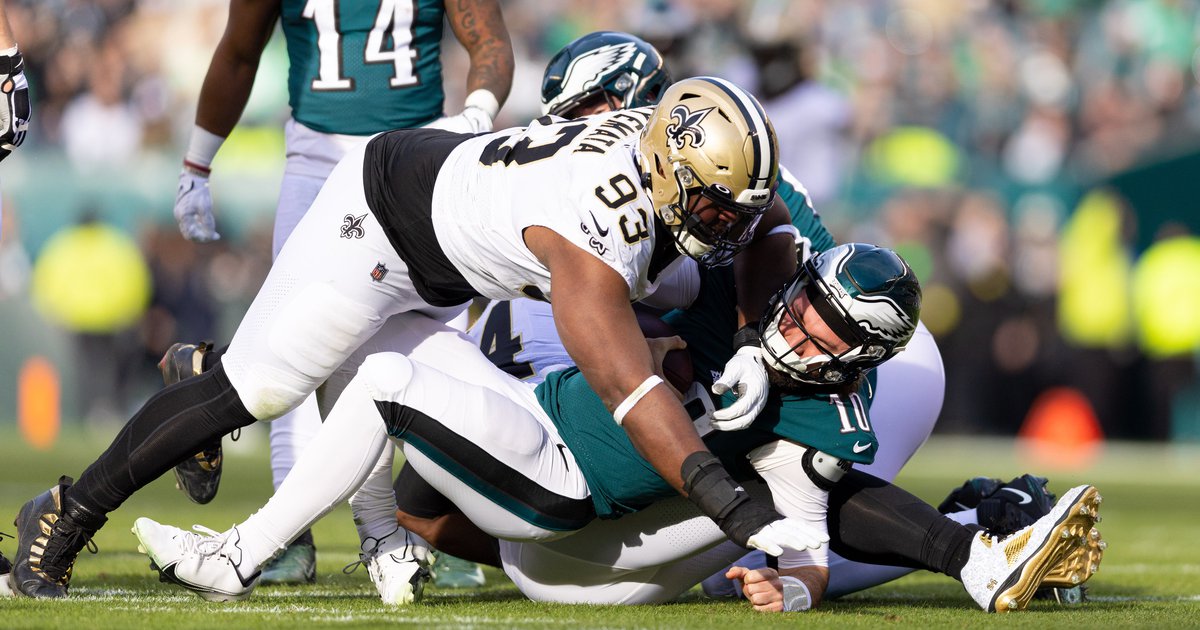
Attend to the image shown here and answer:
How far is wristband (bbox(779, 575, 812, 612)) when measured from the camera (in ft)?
11.8

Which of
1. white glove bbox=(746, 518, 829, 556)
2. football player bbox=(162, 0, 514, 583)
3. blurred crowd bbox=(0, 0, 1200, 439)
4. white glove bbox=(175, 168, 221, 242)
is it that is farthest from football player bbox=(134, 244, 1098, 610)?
blurred crowd bbox=(0, 0, 1200, 439)

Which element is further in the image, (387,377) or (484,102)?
(484,102)

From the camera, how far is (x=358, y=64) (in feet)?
16.6

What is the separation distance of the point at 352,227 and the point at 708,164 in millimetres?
1007

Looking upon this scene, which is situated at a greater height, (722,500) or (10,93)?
(10,93)

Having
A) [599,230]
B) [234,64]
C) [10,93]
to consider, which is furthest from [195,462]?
[599,230]

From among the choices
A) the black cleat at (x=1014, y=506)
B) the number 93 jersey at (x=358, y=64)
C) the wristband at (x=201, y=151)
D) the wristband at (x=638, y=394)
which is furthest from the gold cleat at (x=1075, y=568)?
the wristband at (x=201, y=151)

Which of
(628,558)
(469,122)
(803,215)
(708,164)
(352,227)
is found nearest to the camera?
(708,164)

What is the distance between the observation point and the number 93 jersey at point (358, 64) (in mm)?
5070

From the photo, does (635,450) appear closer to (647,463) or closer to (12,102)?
(647,463)

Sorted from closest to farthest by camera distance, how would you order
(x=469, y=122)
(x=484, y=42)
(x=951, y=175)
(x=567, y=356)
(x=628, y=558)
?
1. (x=628, y=558)
2. (x=567, y=356)
3. (x=469, y=122)
4. (x=484, y=42)
5. (x=951, y=175)

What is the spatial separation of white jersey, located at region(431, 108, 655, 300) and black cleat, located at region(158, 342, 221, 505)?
1.07 meters

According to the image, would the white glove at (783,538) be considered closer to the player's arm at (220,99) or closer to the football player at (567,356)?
the football player at (567,356)

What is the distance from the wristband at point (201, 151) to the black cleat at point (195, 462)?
3.07ft
